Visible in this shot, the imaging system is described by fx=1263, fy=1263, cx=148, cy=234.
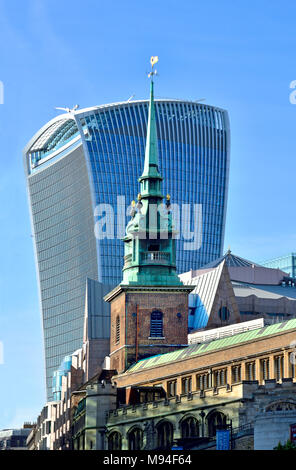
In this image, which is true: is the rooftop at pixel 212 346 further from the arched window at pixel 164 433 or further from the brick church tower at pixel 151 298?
the arched window at pixel 164 433

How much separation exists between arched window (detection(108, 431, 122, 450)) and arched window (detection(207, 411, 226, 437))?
15.8m

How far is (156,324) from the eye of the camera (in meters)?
171

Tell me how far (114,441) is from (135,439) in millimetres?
4282

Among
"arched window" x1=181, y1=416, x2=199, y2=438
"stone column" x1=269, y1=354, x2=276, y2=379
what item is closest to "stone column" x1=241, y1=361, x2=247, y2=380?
"stone column" x1=269, y1=354, x2=276, y2=379

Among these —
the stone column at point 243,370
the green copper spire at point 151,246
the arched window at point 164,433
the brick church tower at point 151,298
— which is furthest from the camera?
the green copper spire at point 151,246

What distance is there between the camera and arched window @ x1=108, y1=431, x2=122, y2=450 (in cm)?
13764

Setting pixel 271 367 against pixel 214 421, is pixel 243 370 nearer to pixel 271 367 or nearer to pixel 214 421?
pixel 271 367

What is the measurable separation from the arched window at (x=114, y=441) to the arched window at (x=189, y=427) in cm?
1104

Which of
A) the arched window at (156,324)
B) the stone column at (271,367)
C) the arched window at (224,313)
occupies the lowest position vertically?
the stone column at (271,367)

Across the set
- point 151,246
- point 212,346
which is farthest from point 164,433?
Result: point 151,246

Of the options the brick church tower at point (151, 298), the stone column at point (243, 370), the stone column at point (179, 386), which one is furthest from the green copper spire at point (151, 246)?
the stone column at point (243, 370)

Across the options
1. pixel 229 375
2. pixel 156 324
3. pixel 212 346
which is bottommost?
pixel 229 375

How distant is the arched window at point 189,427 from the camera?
127 m
